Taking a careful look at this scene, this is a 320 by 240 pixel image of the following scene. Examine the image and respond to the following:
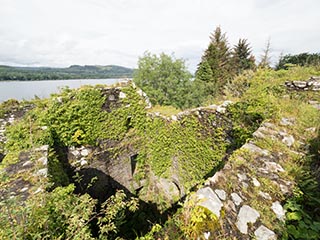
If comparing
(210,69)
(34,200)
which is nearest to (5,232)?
(34,200)

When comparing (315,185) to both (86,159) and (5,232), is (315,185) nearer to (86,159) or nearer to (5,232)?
(5,232)

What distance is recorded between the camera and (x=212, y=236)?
187 centimetres

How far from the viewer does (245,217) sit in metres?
2.06

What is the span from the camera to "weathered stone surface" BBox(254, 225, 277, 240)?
1.85 m

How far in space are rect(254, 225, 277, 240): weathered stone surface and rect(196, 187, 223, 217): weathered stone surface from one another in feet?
1.38

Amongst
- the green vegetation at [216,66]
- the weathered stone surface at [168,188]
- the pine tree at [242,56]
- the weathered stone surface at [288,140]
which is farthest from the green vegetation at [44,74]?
the pine tree at [242,56]

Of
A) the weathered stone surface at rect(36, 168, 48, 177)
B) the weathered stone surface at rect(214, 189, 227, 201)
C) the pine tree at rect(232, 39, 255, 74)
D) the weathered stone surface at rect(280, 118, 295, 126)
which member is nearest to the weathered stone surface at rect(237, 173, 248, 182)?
the weathered stone surface at rect(214, 189, 227, 201)

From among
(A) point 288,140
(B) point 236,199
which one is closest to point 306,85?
(A) point 288,140

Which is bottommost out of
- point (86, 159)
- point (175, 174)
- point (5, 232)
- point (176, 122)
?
point (175, 174)

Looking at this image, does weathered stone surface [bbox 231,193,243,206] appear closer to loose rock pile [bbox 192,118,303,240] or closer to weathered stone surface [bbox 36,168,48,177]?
loose rock pile [bbox 192,118,303,240]

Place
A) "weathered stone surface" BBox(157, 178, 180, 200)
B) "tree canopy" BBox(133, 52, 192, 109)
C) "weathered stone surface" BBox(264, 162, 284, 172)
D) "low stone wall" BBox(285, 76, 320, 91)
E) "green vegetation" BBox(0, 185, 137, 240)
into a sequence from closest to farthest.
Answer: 1. "green vegetation" BBox(0, 185, 137, 240)
2. "weathered stone surface" BBox(264, 162, 284, 172)
3. "low stone wall" BBox(285, 76, 320, 91)
4. "weathered stone surface" BBox(157, 178, 180, 200)
5. "tree canopy" BBox(133, 52, 192, 109)

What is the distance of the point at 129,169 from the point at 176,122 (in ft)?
8.44

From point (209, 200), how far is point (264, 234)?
62 cm

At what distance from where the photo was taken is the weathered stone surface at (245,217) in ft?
6.48
